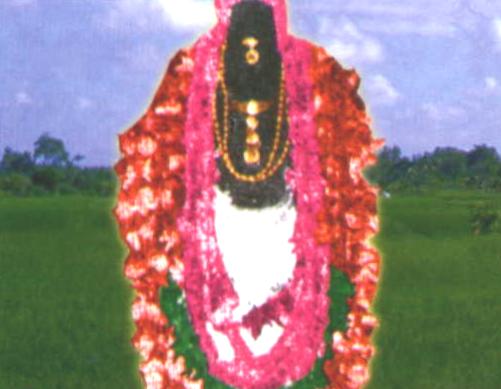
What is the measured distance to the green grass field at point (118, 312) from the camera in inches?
220

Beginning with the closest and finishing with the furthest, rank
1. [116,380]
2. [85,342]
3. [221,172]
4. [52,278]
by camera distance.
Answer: [221,172] < [116,380] < [85,342] < [52,278]

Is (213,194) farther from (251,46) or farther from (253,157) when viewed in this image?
(251,46)

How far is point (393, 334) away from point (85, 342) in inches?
50.1

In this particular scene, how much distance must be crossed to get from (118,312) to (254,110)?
2.56 meters

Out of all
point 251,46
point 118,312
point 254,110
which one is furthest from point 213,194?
point 118,312

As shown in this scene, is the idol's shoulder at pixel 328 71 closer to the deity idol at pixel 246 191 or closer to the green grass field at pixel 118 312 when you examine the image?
the deity idol at pixel 246 191

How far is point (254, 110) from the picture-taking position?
3734 millimetres

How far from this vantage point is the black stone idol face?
3.74 metres

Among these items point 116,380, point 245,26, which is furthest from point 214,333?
point 116,380

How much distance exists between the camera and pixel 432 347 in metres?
6.26

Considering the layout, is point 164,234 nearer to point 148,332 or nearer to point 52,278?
point 148,332

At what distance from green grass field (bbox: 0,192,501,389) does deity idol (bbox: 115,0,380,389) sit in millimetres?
290

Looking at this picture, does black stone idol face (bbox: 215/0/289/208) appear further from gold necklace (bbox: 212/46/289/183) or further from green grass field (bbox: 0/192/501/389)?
green grass field (bbox: 0/192/501/389)

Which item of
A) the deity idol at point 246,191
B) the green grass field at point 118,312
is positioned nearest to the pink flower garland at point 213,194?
the deity idol at point 246,191
